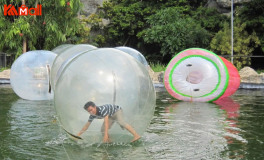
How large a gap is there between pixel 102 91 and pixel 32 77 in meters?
5.59

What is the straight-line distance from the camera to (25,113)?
835 cm

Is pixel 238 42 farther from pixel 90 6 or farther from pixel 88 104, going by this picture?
pixel 88 104

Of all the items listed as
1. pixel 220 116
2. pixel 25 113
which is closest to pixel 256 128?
pixel 220 116

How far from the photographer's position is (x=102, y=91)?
479cm

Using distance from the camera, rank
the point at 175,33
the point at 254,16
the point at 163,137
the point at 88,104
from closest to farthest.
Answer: the point at 88,104
the point at 163,137
the point at 254,16
the point at 175,33

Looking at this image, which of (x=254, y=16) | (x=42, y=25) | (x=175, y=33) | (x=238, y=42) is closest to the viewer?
(x=42, y=25)

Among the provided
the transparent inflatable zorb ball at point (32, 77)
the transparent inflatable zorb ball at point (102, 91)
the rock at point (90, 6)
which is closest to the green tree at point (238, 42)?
the rock at point (90, 6)

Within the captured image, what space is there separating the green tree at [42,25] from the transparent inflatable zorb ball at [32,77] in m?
9.01

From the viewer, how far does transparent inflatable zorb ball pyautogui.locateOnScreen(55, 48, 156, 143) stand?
481 centimetres

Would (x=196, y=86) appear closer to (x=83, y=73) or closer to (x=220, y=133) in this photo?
(x=220, y=133)

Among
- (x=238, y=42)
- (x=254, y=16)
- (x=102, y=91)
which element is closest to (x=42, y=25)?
(x=238, y=42)

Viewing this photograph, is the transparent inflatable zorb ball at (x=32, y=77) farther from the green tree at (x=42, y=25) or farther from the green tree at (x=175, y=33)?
the green tree at (x=175, y=33)

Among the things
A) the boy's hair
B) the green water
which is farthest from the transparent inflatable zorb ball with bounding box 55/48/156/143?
the green water

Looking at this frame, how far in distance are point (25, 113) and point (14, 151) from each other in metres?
3.27
